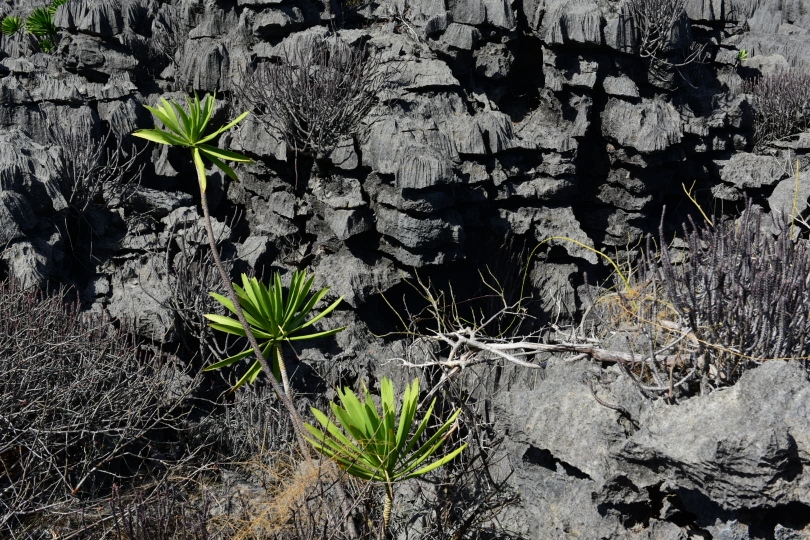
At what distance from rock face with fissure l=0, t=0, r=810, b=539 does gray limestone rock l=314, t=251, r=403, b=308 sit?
0.02 meters

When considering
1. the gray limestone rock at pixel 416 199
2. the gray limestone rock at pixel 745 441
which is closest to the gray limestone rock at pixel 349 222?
the gray limestone rock at pixel 416 199

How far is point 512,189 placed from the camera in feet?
27.6

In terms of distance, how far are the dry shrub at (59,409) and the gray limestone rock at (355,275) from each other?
212 centimetres

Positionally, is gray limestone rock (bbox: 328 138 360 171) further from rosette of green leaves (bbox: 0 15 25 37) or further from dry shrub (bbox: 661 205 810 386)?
rosette of green leaves (bbox: 0 15 25 37)

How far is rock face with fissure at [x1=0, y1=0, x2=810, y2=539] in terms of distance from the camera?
277 inches

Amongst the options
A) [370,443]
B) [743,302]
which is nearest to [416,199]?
[370,443]

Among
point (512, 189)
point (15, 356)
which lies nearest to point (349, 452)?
point (15, 356)

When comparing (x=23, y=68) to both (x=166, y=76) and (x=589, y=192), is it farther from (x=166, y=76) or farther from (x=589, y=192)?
(x=589, y=192)

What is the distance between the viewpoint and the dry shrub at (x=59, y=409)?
14.6 feet

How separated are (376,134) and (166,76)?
3.18 meters

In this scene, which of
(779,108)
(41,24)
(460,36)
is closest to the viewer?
(460,36)

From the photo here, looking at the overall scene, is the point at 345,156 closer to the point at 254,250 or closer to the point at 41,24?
the point at 254,250

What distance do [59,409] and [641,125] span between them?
6.78 m

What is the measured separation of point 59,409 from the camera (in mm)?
4805
